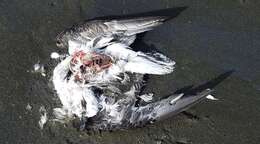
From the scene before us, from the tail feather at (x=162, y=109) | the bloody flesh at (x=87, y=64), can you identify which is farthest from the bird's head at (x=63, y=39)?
the tail feather at (x=162, y=109)

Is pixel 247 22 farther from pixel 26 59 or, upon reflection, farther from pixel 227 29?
pixel 26 59

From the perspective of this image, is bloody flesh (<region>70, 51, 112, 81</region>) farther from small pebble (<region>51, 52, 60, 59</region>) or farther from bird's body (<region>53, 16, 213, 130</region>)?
small pebble (<region>51, 52, 60, 59</region>)

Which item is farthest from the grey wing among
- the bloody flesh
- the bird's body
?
the bloody flesh

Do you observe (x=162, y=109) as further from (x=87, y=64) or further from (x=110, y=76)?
(x=87, y=64)

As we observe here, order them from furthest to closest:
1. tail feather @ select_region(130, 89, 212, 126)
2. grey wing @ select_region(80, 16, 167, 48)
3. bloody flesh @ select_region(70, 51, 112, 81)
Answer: grey wing @ select_region(80, 16, 167, 48) → bloody flesh @ select_region(70, 51, 112, 81) → tail feather @ select_region(130, 89, 212, 126)

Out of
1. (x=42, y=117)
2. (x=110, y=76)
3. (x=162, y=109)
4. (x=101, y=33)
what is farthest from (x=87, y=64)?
(x=162, y=109)

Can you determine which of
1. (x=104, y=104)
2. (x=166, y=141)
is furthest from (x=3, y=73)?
(x=166, y=141)

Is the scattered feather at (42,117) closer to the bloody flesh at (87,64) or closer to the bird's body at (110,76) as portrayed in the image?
the bird's body at (110,76)
